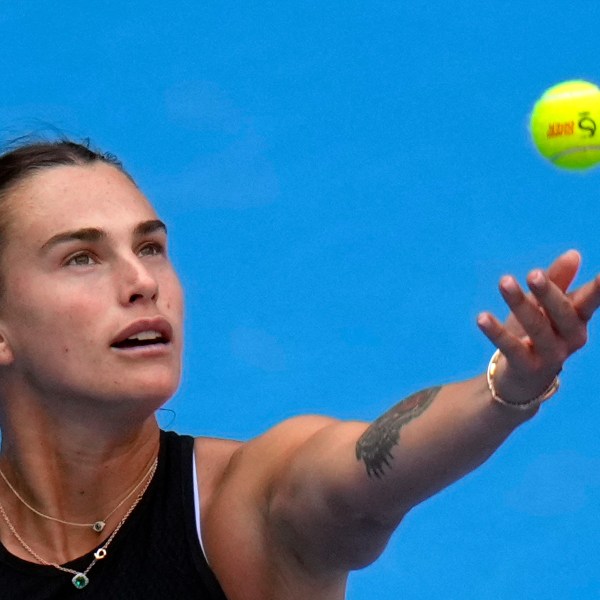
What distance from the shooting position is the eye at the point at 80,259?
2.24 metres

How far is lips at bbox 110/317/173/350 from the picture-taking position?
215 centimetres

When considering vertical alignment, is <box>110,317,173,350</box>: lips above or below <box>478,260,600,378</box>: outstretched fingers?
above

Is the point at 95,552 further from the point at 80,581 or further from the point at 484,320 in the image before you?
the point at 484,320

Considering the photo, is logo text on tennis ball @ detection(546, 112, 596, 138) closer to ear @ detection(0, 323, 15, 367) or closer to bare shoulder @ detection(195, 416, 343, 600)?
bare shoulder @ detection(195, 416, 343, 600)

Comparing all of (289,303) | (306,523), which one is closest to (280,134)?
(289,303)

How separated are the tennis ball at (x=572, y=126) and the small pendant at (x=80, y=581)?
3.54 feet

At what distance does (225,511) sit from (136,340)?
33 centimetres

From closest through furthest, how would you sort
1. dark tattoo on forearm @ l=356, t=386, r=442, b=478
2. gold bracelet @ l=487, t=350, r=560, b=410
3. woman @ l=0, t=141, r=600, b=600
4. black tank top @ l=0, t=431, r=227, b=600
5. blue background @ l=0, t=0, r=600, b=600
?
gold bracelet @ l=487, t=350, r=560, b=410, dark tattoo on forearm @ l=356, t=386, r=442, b=478, woman @ l=0, t=141, r=600, b=600, black tank top @ l=0, t=431, r=227, b=600, blue background @ l=0, t=0, r=600, b=600

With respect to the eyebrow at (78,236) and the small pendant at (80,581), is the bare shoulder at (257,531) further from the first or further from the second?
the eyebrow at (78,236)

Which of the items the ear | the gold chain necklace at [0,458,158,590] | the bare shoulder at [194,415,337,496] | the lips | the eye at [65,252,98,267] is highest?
the eye at [65,252,98,267]

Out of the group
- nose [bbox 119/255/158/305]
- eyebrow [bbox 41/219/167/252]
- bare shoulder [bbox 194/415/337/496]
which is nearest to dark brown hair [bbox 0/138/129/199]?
eyebrow [bbox 41/219/167/252]

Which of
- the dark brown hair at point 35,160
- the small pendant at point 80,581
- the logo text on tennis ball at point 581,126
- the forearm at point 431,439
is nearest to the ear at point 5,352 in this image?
the dark brown hair at point 35,160

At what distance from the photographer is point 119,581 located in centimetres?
223

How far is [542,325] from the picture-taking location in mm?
1607
